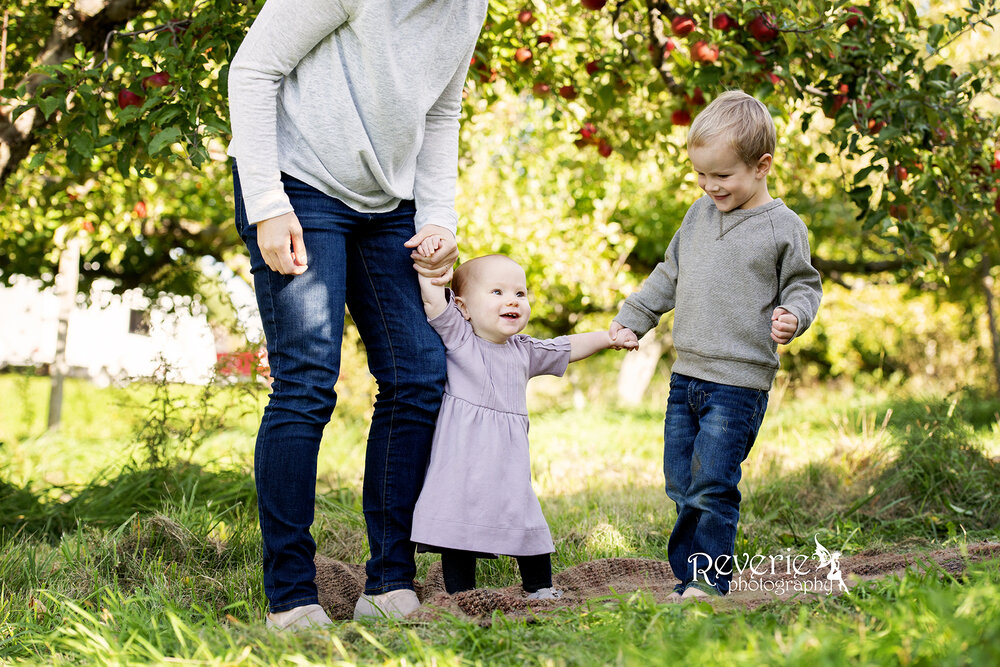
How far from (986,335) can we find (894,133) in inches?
423

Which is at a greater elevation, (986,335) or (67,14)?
(67,14)

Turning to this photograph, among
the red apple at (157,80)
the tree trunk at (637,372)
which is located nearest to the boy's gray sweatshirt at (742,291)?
the red apple at (157,80)

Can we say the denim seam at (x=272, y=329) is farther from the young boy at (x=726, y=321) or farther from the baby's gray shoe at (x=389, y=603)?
the young boy at (x=726, y=321)

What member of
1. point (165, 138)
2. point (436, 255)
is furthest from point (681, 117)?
point (165, 138)

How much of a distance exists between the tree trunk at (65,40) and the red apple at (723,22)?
216 centimetres

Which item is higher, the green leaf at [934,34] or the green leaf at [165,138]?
the green leaf at [934,34]

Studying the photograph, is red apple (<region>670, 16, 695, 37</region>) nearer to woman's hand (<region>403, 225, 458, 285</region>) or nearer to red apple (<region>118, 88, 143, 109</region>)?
woman's hand (<region>403, 225, 458, 285</region>)

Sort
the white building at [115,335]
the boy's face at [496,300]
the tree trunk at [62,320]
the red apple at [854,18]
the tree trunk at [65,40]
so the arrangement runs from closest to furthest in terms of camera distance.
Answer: the boy's face at [496,300], the red apple at [854,18], the tree trunk at [65,40], the white building at [115,335], the tree trunk at [62,320]

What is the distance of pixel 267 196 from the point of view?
6.34 ft

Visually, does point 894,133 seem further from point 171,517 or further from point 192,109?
point 171,517

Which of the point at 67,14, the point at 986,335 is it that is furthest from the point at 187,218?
the point at 986,335

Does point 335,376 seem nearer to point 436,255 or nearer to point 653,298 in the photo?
point 436,255

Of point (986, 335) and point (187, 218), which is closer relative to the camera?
point (187, 218)

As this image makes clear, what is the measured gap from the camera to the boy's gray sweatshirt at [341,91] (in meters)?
1.95
